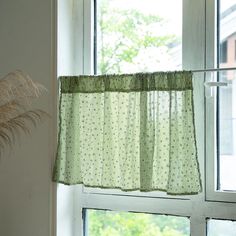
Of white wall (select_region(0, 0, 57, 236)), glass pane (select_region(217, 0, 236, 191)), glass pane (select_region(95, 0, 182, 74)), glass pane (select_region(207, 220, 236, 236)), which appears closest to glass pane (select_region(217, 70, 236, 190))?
glass pane (select_region(217, 0, 236, 191))

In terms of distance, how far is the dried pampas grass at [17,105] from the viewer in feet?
6.28

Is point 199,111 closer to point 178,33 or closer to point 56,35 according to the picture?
point 178,33

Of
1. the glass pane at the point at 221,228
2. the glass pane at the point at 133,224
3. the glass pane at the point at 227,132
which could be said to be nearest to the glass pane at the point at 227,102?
the glass pane at the point at 227,132

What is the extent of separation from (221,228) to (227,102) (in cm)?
59

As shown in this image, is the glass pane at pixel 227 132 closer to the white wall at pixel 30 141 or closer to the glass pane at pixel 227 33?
the glass pane at pixel 227 33

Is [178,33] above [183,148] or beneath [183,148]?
above

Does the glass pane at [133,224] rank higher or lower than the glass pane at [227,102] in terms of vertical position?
lower

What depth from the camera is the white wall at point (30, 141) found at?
7.12ft

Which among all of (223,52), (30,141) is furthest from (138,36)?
(30,141)

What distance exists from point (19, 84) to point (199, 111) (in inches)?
32.8

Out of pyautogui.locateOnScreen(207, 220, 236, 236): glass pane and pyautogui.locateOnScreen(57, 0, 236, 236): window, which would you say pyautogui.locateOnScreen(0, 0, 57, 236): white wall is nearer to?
pyautogui.locateOnScreen(57, 0, 236, 236): window

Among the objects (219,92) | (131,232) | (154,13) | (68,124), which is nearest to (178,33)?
(154,13)

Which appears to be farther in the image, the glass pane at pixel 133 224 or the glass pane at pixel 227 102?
the glass pane at pixel 133 224

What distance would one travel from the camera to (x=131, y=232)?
2.19 meters
